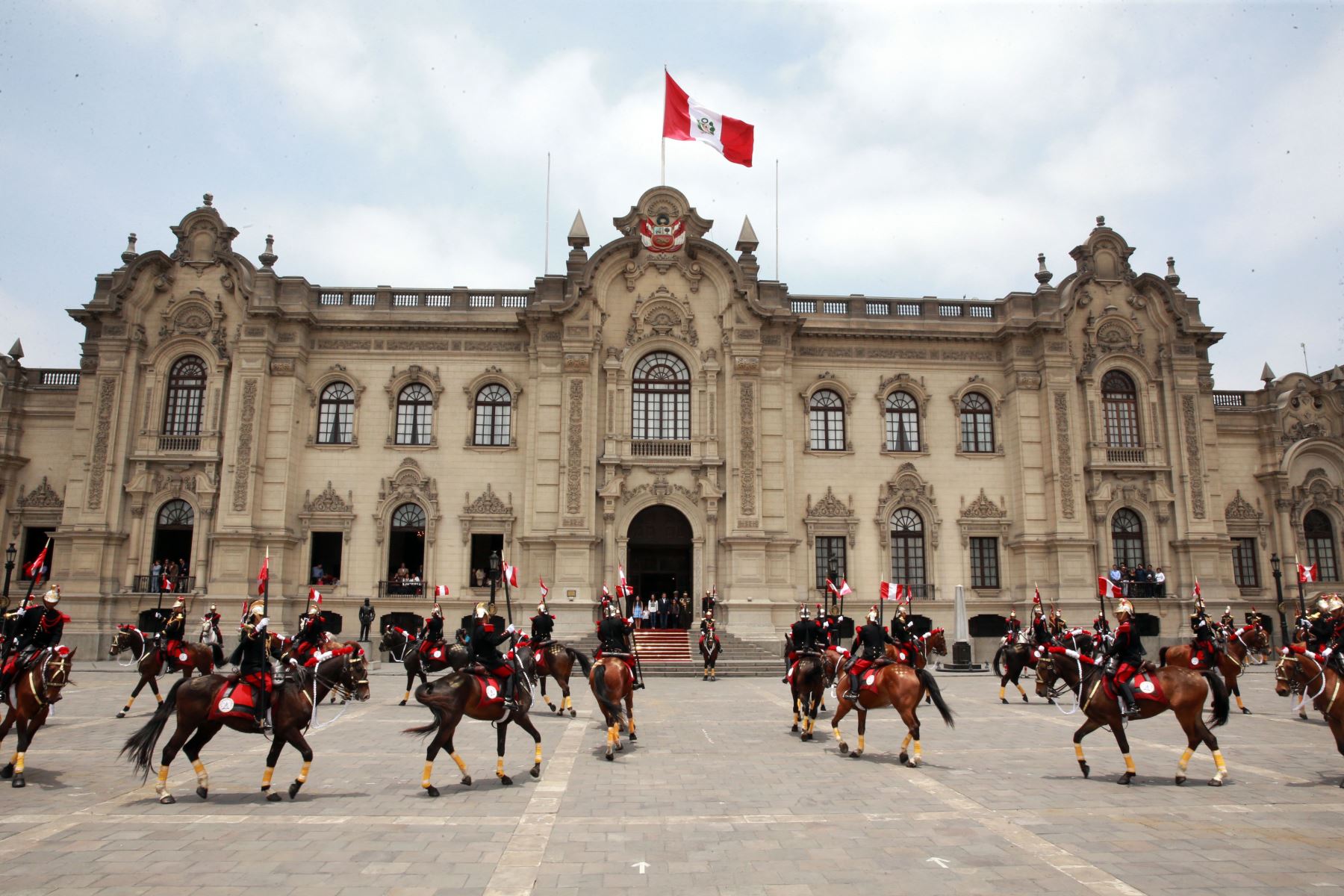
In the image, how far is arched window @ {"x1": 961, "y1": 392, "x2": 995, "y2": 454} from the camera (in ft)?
117

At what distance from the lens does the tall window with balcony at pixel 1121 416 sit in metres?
35.3

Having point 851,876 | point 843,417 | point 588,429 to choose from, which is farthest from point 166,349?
point 851,876

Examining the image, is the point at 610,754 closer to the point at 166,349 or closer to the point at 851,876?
the point at 851,876

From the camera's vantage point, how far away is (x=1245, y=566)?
1437 inches

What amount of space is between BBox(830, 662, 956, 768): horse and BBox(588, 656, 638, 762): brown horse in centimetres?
325

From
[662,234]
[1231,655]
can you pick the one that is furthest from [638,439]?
[1231,655]

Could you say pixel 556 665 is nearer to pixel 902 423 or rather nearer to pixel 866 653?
pixel 866 653

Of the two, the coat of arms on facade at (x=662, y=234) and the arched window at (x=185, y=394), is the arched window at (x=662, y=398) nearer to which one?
the coat of arms on facade at (x=662, y=234)

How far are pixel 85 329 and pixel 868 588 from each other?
30844 mm

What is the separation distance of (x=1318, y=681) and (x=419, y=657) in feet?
50.1

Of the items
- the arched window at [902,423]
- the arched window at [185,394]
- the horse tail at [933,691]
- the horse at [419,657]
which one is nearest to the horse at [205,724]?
the horse at [419,657]

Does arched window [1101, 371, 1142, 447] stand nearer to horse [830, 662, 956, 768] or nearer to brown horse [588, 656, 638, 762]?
horse [830, 662, 956, 768]

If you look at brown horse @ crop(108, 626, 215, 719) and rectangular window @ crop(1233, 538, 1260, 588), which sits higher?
rectangular window @ crop(1233, 538, 1260, 588)

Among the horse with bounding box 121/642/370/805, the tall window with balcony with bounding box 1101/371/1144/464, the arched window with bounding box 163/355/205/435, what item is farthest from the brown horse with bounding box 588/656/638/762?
the tall window with balcony with bounding box 1101/371/1144/464
